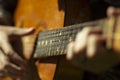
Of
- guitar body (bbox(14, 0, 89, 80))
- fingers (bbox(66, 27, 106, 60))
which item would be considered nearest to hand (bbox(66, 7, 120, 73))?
fingers (bbox(66, 27, 106, 60))

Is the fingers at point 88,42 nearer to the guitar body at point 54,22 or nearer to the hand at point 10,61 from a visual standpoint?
the guitar body at point 54,22

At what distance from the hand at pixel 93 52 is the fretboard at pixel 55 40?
0.83 feet

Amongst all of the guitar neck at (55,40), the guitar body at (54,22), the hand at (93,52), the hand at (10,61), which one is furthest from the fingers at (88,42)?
the hand at (10,61)

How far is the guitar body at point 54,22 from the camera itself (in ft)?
4.79

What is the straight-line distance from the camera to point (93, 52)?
98 centimetres

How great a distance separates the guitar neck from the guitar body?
1.1 inches

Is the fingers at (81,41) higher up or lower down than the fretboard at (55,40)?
higher up

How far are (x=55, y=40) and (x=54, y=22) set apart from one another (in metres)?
0.12

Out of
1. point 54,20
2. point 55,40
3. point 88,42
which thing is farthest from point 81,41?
point 54,20

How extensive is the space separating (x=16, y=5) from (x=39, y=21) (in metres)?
0.31

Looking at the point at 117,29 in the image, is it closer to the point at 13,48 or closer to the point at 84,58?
the point at 84,58

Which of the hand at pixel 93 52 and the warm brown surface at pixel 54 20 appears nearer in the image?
the hand at pixel 93 52

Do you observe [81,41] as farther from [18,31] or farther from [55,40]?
[18,31]

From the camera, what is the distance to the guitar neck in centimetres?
135
